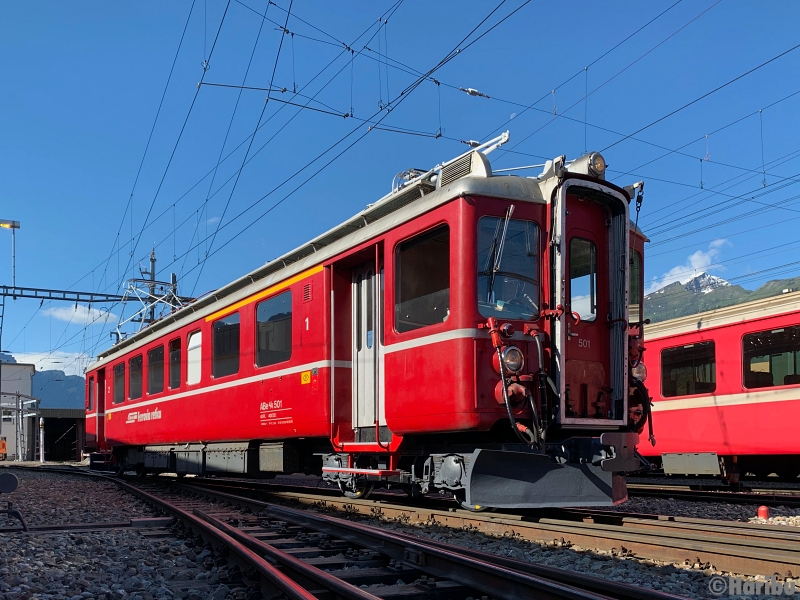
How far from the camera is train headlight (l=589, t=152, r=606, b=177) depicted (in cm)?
752

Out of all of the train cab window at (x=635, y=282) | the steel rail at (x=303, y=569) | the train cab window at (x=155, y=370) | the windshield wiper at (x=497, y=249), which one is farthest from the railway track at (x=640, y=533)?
the train cab window at (x=155, y=370)

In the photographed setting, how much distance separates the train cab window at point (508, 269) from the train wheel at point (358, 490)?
9.93 feet

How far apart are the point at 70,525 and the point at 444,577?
4.70 m

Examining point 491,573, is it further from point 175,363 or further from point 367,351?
point 175,363

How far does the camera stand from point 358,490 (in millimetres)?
8977

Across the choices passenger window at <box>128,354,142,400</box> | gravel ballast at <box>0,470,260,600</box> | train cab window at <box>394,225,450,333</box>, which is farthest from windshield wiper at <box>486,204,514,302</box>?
passenger window at <box>128,354,142,400</box>

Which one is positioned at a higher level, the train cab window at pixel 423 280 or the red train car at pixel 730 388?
the train cab window at pixel 423 280

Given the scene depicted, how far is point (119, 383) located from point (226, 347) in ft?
25.9

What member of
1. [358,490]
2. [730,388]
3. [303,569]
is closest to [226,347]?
[358,490]

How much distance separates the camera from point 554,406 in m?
6.82

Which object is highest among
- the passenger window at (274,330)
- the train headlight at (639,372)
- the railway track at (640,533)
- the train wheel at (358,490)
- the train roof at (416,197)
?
the train roof at (416,197)

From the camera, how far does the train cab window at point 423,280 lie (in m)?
7.20

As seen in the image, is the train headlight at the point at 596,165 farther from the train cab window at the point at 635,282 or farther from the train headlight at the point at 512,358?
the train headlight at the point at 512,358

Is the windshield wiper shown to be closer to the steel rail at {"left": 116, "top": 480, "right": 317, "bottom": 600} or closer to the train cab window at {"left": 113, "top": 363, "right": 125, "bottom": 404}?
the steel rail at {"left": 116, "top": 480, "right": 317, "bottom": 600}
